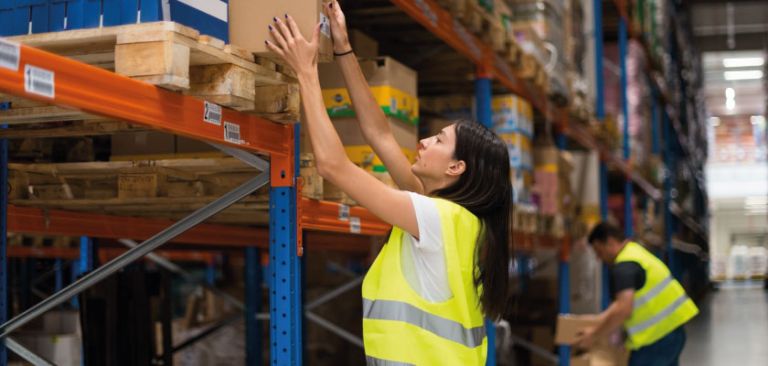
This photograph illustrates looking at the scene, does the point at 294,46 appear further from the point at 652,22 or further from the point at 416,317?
the point at 652,22

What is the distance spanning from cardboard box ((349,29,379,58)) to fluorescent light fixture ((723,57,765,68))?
28789 millimetres

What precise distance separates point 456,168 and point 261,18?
78 cm

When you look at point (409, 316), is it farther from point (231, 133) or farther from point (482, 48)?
point (482, 48)

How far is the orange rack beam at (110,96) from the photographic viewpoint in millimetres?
2031

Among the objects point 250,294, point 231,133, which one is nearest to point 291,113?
point 231,133

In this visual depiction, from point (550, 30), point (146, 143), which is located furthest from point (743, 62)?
point (146, 143)

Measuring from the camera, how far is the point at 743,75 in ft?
109

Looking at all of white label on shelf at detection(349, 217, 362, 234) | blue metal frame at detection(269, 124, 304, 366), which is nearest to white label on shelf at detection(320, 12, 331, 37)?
blue metal frame at detection(269, 124, 304, 366)

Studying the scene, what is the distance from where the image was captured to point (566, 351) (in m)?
7.24

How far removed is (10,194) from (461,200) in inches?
77.8

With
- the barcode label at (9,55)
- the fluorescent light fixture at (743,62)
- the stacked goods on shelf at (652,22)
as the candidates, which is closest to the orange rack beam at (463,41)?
the barcode label at (9,55)

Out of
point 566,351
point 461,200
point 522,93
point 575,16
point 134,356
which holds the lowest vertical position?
point 566,351

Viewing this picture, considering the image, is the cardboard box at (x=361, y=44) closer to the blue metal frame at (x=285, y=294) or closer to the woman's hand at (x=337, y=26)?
the woman's hand at (x=337, y=26)

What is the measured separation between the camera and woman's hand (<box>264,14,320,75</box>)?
284 centimetres
